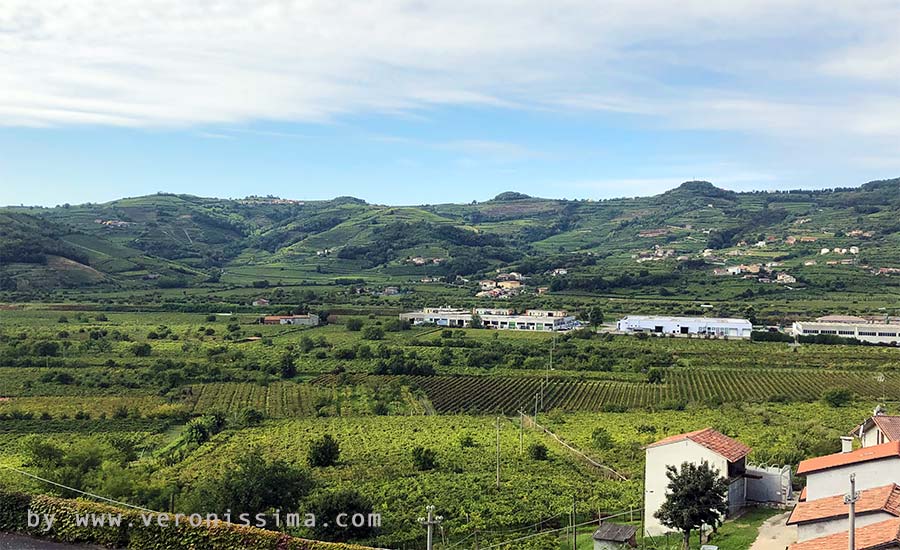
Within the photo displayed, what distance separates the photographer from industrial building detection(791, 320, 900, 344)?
64875 mm

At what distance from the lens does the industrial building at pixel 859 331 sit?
213 ft

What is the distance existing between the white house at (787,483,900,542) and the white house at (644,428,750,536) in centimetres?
338

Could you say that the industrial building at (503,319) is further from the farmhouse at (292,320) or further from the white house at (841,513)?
the white house at (841,513)

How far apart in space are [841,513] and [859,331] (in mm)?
58565

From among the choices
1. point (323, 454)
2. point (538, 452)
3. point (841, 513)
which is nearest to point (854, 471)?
point (841, 513)

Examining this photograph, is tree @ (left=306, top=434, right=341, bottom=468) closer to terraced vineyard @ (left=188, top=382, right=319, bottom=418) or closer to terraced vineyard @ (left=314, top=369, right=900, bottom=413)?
terraced vineyard @ (left=188, top=382, right=319, bottom=418)

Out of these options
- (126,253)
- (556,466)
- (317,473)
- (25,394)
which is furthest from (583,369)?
(126,253)

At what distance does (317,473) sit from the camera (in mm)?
25641

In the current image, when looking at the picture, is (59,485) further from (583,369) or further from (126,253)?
(126,253)

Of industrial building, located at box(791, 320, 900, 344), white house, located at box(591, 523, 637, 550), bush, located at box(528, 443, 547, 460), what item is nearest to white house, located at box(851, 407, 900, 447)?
white house, located at box(591, 523, 637, 550)

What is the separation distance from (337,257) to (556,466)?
123m

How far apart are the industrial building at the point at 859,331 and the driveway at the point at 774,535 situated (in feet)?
173

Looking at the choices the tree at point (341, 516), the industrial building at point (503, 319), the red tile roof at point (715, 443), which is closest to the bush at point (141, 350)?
the industrial building at point (503, 319)

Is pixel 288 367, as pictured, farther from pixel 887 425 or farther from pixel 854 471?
pixel 854 471
